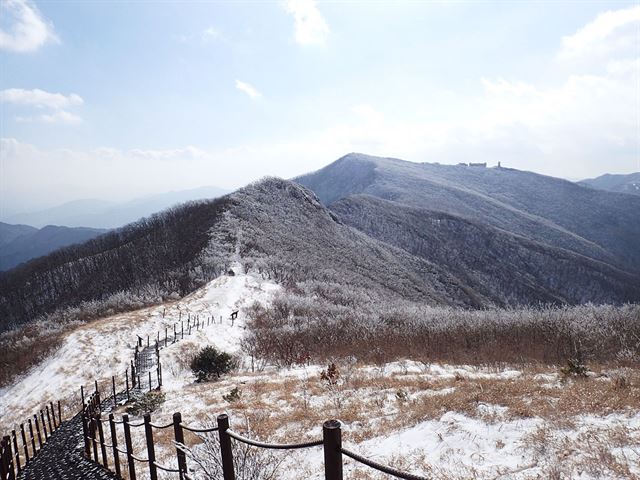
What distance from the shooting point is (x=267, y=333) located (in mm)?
25141

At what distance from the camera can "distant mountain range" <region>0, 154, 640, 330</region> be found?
47062mm

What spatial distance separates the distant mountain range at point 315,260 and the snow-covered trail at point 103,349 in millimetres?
7409

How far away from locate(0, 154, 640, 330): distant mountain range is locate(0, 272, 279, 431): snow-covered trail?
7409mm

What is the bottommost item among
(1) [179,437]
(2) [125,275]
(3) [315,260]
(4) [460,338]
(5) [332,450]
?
(3) [315,260]

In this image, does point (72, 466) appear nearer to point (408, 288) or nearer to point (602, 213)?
point (408, 288)

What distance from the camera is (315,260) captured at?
59.0 m

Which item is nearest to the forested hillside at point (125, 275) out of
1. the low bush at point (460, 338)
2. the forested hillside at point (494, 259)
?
the low bush at point (460, 338)

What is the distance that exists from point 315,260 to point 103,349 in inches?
1511

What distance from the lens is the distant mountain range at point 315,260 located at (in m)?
47.1

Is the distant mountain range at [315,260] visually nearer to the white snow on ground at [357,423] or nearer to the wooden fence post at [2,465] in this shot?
the white snow on ground at [357,423]

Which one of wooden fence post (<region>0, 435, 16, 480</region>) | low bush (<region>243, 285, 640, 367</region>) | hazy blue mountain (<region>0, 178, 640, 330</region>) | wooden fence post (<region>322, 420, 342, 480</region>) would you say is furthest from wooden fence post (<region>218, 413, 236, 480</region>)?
hazy blue mountain (<region>0, 178, 640, 330</region>)

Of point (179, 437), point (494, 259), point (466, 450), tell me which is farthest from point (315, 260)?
point (494, 259)

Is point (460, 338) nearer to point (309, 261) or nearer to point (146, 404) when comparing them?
point (146, 404)

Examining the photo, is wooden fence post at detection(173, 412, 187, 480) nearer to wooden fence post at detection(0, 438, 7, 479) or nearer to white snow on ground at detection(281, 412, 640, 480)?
white snow on ground at detection(281, 412, 640, 480)
